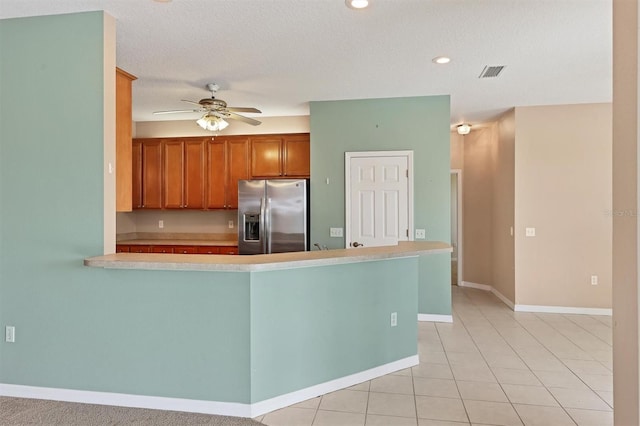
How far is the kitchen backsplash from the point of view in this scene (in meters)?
6.29

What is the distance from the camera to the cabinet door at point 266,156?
5715 mm

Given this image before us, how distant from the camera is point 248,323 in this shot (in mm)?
2590

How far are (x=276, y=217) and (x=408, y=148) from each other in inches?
76.3

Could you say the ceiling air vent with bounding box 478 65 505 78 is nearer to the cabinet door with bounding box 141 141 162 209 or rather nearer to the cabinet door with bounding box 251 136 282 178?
the cabinet door with bounding box 251 136 282 178

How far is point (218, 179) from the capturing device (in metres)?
5.88

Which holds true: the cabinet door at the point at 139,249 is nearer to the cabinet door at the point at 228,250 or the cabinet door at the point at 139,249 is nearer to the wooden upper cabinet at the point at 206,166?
the wooden upper cabinet at the point at 206,166

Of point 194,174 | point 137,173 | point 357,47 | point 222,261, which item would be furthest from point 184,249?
point 357,47

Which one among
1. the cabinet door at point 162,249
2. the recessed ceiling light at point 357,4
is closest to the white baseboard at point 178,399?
the recessed ceiling light at point 357,4

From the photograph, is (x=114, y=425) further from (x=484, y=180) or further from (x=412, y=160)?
(x=484, y=180)

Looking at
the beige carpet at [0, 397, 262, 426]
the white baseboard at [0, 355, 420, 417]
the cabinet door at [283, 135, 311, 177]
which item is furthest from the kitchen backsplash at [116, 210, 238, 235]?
the beige carpet at [0, 397, 262, 426]

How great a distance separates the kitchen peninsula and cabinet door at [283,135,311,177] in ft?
9.23

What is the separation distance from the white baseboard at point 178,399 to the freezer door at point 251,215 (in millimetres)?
2586

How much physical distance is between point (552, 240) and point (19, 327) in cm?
597

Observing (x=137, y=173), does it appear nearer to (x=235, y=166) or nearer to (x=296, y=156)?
(x=235, y=166)
